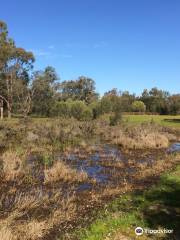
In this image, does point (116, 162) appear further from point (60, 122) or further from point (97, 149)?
point (60, 122)

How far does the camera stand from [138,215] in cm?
762

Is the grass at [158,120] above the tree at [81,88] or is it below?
below

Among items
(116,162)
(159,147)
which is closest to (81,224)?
(116,162)

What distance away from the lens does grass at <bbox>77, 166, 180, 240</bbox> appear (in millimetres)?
6621

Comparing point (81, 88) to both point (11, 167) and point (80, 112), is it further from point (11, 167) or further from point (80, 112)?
point (11, 167)

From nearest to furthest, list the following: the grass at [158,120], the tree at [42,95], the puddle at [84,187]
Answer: the puddle at [84,187] < the grass at [158,120] < the tree at [42,95]

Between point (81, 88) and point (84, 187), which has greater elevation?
point (81, 88)

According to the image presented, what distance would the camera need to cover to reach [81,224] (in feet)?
23.9

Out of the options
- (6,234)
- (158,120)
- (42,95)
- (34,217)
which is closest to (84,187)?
(34,217)

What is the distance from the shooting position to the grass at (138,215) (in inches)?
261

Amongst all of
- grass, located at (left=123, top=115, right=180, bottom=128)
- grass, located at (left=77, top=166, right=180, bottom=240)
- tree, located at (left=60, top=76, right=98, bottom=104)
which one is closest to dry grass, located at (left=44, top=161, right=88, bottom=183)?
grass, located at (left=77, top=166, right=180, bottom=240)

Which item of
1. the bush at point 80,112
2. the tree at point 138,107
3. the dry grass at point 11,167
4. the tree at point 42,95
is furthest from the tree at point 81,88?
the dry grass at point 11,167

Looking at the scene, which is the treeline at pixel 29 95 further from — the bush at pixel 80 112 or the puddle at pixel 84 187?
the puddle at pixel 84 187

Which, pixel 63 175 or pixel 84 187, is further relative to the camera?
pixel 63 175
